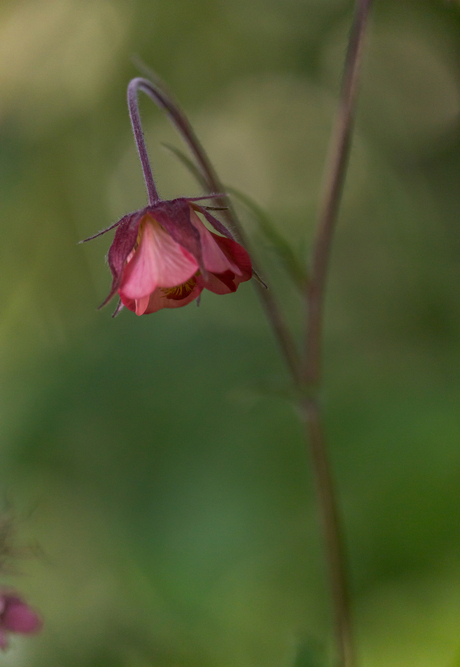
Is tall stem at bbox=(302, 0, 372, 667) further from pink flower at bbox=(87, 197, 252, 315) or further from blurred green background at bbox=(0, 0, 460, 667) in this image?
pink flower at bbox=(87, 197, 252, 315)

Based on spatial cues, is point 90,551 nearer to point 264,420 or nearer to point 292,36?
point 264,420

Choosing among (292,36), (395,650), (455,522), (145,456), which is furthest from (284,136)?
(395,650)

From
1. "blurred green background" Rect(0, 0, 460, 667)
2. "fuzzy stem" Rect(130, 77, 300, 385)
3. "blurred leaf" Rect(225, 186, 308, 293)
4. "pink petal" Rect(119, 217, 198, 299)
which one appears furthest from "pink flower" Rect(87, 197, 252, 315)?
"blurred green background" Rect(0, 0, 460, 667)

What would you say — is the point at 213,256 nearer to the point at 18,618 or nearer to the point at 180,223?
the point at 180,223

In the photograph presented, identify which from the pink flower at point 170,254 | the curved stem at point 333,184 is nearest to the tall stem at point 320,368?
the curved stem at point 333,184

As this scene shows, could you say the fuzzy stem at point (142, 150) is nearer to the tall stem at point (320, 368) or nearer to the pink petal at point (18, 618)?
the tall stem at point (320, 368)

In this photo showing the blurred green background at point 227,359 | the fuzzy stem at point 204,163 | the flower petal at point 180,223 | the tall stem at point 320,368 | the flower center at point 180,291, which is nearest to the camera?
the flower petal at point 180,223
